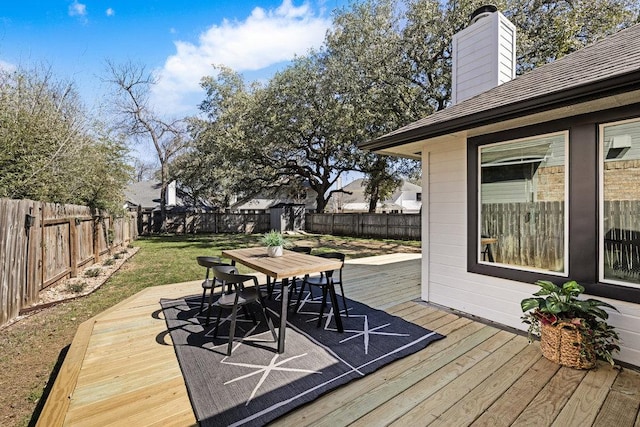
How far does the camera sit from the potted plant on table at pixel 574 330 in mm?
2342

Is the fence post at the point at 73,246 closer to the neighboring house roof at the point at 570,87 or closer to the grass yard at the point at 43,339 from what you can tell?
Answer: the grass yard at the point at 43,339

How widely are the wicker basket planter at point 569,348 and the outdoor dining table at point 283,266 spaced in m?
1.86

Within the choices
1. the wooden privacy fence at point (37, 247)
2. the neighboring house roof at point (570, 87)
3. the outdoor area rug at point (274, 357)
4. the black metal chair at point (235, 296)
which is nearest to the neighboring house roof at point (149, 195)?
the wooden privacy fence at point (37, 247)

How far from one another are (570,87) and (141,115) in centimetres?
1957

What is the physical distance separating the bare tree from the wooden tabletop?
1489cm

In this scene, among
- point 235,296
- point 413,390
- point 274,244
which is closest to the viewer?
point 413,390

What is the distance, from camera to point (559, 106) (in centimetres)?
244

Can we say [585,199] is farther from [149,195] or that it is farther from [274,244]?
[149,195]

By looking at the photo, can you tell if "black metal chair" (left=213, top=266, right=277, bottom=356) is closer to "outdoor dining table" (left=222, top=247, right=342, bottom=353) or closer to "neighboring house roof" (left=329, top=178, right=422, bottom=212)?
"outdoor dining table" (left=222, top=247, right=342, bottom=353)

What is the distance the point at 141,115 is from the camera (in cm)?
1692

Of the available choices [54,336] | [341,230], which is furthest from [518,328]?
[341,230]

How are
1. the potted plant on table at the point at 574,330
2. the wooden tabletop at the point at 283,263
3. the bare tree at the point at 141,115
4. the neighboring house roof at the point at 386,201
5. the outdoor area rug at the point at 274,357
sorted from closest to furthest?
the outdoor area rug at the point at 274,357
the potted plant on table at the point at 574,330
the wooden tabletop at the point at 283,263
the bare tree at the point at 141,115
the neighboring house roof at the point at 386,201

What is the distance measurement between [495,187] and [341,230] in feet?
38.5

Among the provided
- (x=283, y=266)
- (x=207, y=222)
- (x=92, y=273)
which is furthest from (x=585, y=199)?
(x=207, y=222)
